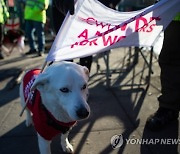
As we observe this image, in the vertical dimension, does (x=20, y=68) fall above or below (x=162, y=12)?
below

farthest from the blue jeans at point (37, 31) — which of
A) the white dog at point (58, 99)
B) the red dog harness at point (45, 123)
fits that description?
the red dog harness at point (45, 123)

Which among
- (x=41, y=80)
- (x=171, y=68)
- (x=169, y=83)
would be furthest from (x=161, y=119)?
(x=41, y=80)

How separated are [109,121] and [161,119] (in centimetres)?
70

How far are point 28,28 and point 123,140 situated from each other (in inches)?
215

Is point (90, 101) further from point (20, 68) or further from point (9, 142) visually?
point (20, 68)

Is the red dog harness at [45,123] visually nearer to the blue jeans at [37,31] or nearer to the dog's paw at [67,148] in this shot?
the dog's paw at [67,148]

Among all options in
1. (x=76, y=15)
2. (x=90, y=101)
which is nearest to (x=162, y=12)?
(x=76, y=15)

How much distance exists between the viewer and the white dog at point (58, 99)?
229 cm

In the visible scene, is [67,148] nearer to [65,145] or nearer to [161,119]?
[65,145]

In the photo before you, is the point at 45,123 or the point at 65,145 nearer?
the point at 45,123

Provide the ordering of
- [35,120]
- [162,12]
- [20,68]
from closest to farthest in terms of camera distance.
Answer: [35,120]
[162,12]
[20,68]

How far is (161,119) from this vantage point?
139 inches

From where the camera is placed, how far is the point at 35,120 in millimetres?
2703

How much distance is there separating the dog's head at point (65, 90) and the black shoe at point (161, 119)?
1.40m
